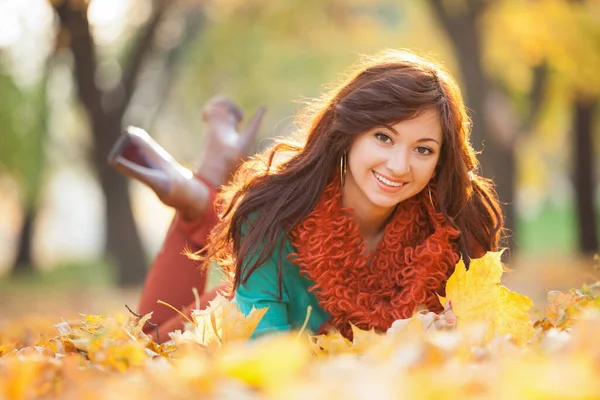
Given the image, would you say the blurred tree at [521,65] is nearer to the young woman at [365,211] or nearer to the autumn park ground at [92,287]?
the autumn park ground at [92,287]

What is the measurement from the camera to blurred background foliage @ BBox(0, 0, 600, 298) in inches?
363

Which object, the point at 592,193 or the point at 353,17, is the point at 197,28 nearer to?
the point at 353,17

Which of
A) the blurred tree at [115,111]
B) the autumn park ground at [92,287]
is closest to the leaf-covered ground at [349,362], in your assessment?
the autumn park ground at [92,287]

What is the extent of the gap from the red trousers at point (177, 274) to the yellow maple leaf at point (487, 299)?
163 cm

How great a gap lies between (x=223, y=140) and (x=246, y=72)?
33.8ft

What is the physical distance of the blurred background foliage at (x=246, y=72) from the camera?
30.2 ft

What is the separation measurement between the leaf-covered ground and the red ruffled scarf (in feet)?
2.10

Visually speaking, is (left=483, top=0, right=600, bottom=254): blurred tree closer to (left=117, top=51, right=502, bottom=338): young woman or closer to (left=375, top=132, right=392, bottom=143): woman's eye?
(left=117, top=51, right=502, bottom=338): young woman

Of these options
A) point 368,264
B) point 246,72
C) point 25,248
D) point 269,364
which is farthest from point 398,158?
point 25,248

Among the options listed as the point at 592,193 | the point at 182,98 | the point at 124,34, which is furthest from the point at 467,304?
the point at 182,98

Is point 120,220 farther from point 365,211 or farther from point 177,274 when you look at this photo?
point 365,211

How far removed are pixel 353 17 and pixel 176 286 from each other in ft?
36.7

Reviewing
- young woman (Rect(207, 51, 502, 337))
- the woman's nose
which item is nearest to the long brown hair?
young woman (Rect(207, 51, 502, 337))

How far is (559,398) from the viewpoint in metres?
0.90
